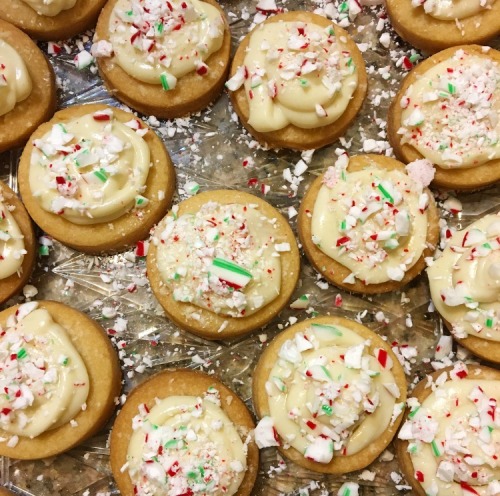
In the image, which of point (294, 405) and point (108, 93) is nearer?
point (294, 405)

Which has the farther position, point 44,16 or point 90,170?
point 44,16

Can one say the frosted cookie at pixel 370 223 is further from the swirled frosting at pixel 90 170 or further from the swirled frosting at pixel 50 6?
the swirled frosting at pixel 50 6

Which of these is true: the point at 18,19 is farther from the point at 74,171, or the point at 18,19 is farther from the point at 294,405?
the point at 294,405

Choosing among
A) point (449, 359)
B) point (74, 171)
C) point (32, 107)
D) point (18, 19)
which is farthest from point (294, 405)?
point (18, 19)

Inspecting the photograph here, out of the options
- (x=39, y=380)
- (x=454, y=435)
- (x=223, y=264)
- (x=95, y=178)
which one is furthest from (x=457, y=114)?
(x=39, y=380)

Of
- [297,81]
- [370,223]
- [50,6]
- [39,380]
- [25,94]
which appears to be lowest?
[39,380]

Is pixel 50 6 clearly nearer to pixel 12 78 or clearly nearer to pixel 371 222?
pixel 12 78

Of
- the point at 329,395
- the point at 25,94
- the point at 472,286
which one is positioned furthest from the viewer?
the point at 25,94
